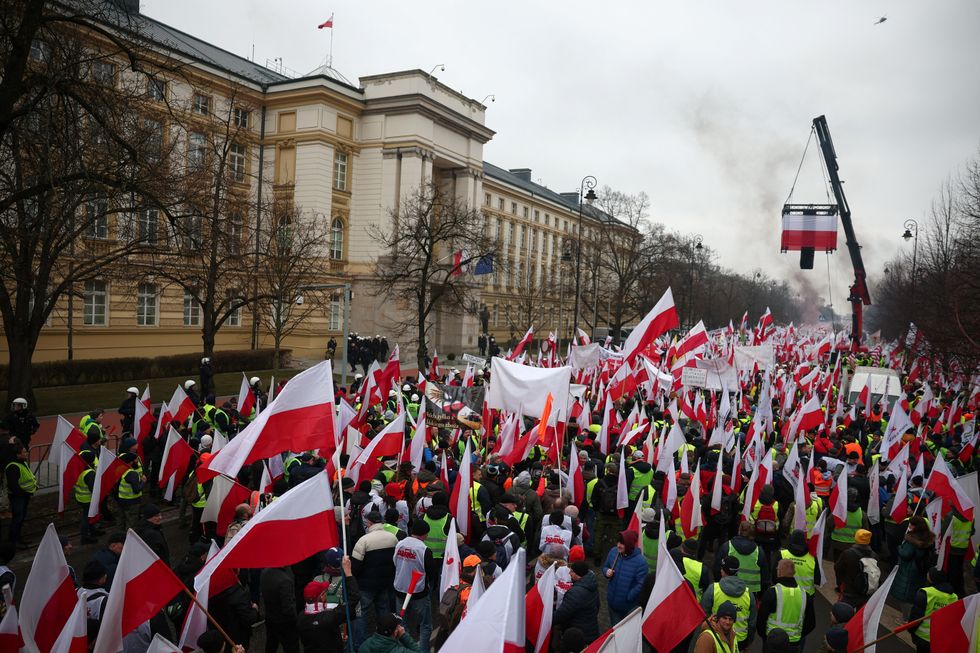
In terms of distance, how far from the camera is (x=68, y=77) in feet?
27.3

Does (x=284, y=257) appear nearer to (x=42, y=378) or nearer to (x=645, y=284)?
(x=42, y=378)

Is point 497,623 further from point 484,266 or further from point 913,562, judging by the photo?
point 484,266

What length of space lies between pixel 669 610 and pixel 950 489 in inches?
222

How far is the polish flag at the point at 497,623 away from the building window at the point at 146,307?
1293 inches

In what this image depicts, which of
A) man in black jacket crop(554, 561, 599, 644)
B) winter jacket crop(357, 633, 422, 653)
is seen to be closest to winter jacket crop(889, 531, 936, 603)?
man in black jacket crop(554, 561, 599, 644)

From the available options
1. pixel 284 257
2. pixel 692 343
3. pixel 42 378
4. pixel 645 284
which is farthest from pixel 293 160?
pixel 692 343

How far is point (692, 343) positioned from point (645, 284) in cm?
3360

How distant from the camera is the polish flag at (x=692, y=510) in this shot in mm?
8523

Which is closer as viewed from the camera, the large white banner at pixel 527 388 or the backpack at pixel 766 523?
the backpack at pixel 766 523

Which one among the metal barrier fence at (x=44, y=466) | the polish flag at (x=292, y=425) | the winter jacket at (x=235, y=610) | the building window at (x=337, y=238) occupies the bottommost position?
the metal barrier fence at (x=44, y=466)

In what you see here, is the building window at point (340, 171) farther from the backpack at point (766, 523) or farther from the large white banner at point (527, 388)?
the backpack at point (766, 523)

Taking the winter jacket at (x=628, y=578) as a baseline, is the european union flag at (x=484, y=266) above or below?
above

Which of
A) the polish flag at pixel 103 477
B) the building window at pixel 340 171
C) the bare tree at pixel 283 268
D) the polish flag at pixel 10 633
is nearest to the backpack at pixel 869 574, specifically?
the polish flag at pixel 10 633

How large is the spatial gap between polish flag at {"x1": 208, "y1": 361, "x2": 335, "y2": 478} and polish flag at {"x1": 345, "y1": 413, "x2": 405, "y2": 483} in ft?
6.32
